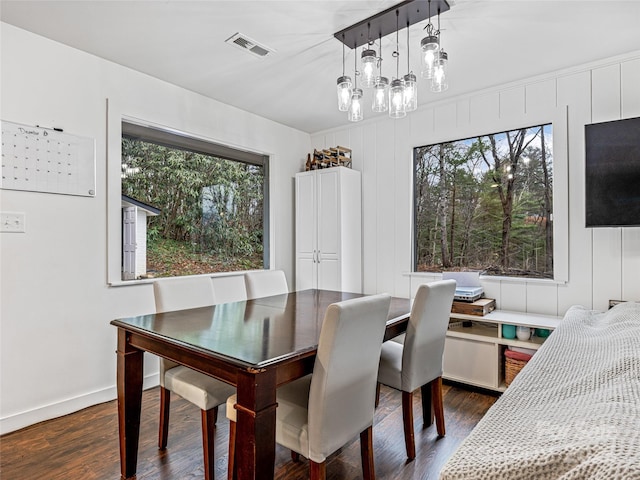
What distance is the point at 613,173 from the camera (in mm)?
2447

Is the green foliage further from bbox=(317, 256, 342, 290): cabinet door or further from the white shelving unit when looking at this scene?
the white shelving unit

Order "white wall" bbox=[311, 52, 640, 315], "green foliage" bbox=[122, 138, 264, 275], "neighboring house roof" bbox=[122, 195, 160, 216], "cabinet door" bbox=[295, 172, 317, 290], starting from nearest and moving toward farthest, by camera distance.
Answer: "white wall" bbox=[311, 52, 640, 315], "neighboring house roof" bbox=[122, 195, 160, 216], "green foliage" bbox=[122, 138, 264, 275], "cabinet door" bbox=[295, 172, 317, 290]

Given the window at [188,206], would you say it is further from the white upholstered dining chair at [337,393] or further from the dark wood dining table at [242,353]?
the white upholstered dining chair at [337,393]

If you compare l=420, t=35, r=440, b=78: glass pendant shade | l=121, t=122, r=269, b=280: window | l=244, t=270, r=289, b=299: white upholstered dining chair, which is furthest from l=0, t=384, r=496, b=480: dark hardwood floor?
l=420, t=35, r=440, b=78: glass pendant shade

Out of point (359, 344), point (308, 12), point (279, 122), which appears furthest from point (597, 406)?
point (279, 122)

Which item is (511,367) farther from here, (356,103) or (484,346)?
(356,103)

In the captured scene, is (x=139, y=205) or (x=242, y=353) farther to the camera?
(x=139, y=205)

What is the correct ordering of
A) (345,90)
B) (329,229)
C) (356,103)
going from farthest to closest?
(329,229), (356,103), (345,90)

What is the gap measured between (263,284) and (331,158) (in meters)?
1.77

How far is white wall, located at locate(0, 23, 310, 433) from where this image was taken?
7.64ft

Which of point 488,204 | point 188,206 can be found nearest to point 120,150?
point 188,206

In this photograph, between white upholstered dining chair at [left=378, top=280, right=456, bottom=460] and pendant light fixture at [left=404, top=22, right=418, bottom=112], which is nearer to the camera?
white upholstered dining chair at [left=378, top=280, right=456, bottom=460]

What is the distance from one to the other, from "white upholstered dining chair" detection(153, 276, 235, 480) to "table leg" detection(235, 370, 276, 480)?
527 mm

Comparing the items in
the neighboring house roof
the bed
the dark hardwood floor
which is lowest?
the dark hardwood floor
